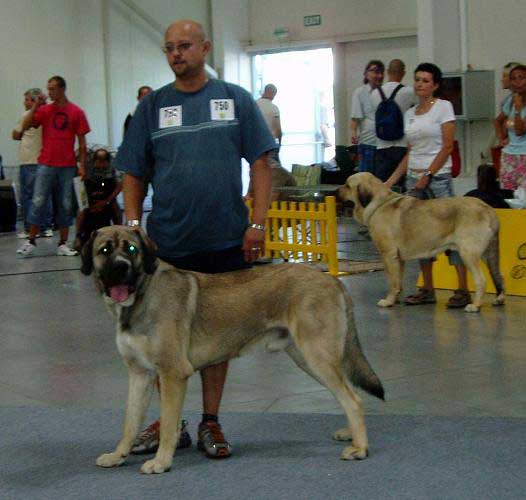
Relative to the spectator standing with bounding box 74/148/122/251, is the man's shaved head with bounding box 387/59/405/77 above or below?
above

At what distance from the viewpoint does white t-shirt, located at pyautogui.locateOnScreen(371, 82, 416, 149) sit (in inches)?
401

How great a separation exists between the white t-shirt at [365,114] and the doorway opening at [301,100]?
679cm

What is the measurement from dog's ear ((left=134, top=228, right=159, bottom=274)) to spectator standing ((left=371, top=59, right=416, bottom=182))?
5.93 meters

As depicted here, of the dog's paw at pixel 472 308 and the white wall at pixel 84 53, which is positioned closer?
the dog's paw at pixel 472 308

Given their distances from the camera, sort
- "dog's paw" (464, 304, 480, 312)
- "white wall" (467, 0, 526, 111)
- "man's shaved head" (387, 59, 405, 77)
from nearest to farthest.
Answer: "dog's paw" (464, 304, 480, 312), "man's shaved head" (387, 59, 405, 77), "white wall" (467, 0, 526, 111)

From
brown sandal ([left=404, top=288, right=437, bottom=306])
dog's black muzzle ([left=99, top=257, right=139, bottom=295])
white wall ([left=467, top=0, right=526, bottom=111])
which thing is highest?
white wall ([left=467, top=0, right=526, bottom=111])

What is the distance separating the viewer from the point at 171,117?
14.4 ft

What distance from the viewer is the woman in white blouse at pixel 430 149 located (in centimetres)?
783

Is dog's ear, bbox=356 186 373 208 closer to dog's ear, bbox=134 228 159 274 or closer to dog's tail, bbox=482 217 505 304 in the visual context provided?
dog's tail, bbox=482 217 505 304

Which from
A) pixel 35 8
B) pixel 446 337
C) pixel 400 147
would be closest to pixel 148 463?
pixel 446 337

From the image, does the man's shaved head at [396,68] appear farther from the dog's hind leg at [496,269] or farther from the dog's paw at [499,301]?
the dog's paw at [499,301]

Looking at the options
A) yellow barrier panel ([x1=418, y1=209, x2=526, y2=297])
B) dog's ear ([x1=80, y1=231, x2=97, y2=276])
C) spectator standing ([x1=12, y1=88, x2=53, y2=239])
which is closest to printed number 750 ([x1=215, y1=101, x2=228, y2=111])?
dog's ear ([x1=80, y1=231, x2=97, y2=276])

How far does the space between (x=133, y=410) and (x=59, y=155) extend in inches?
297

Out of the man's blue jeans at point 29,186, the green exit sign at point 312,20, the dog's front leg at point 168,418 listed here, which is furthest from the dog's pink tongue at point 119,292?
the green exit sign at point 312,20
